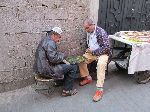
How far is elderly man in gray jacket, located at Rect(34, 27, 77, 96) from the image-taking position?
5.12m

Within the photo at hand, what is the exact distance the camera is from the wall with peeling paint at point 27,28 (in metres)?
5.26

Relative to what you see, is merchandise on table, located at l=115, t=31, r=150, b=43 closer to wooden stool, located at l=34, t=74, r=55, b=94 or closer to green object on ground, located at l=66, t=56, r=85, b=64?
green object on ground, located at l=66, t=56, r=85, b=64

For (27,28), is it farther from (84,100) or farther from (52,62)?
(84,100)

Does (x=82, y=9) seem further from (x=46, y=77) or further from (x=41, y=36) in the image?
(x=46, y=77)

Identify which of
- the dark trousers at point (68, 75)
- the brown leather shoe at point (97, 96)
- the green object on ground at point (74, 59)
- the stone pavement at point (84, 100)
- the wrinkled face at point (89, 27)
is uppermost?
the wrinkled face at point (89, 27)

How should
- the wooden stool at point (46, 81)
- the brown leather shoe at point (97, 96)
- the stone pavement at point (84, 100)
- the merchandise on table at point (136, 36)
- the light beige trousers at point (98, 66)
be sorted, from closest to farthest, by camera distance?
the stone pavement at point (84, 100) → the wooden stool at point (46, 81) → the brown leather shoe at point (97, 96) → the light beige trousers at point (98, 66) → the merchandise on table at point (136, 36)

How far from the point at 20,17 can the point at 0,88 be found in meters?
1.61

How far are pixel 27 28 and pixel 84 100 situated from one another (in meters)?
1.94

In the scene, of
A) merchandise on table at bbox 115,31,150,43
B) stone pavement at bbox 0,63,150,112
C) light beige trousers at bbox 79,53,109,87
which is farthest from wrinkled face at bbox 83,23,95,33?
stone pavement at bbox 0,63,150,112

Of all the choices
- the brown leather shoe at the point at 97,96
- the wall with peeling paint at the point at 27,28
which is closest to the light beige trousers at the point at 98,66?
the brown leather shoe at the point at 97,96

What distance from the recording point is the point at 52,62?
5.24 m

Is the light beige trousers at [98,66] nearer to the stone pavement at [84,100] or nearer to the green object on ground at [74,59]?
the green object on ground at [74,59]

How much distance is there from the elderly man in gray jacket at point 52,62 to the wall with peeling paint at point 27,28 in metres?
0.43

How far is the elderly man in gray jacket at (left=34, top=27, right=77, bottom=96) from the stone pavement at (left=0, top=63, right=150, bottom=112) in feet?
1.25
